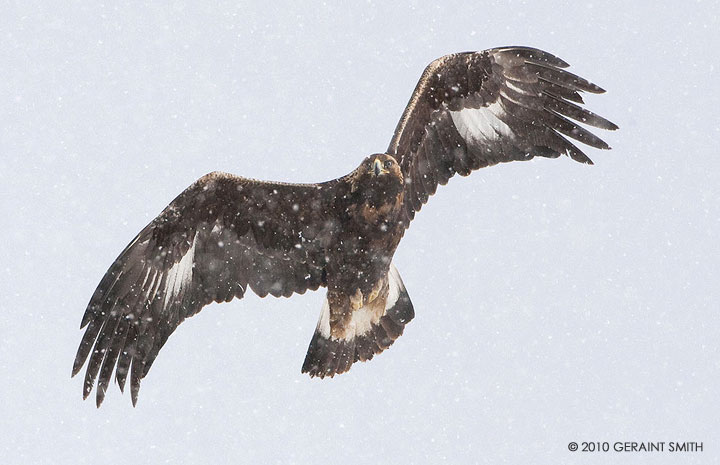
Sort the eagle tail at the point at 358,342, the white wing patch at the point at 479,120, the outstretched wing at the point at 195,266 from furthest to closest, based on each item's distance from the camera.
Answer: the eagle tail at the point at 358,342, the white wing patch at the point at 479,120, the outstretched wing at the point at 195,266

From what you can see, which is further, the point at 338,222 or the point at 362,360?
the point at 362,360

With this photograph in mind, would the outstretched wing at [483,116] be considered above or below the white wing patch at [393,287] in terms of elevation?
above

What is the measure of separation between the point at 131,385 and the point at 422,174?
313 cm

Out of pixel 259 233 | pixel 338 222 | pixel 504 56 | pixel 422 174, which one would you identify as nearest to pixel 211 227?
pixel 259 233

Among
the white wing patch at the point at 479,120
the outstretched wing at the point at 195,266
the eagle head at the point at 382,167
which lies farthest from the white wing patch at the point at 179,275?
the white wing patch at the point at 479,120

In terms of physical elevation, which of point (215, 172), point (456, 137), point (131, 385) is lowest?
point (131, 385)

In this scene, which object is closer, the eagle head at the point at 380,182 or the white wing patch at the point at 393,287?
the eagle head at the point at 380,182

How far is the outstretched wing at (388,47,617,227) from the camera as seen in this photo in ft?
33.2

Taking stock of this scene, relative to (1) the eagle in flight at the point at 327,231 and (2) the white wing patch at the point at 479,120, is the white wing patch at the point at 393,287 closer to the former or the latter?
(1) the eagle in flight at the point at 327,231

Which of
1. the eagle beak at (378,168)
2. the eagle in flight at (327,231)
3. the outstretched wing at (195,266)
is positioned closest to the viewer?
the eagle beak at (378,168)

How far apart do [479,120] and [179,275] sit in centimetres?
299

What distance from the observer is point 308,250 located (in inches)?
410

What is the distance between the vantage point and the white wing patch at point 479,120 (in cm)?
1039

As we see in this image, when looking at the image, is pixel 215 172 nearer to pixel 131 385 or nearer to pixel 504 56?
pixel 131 385
